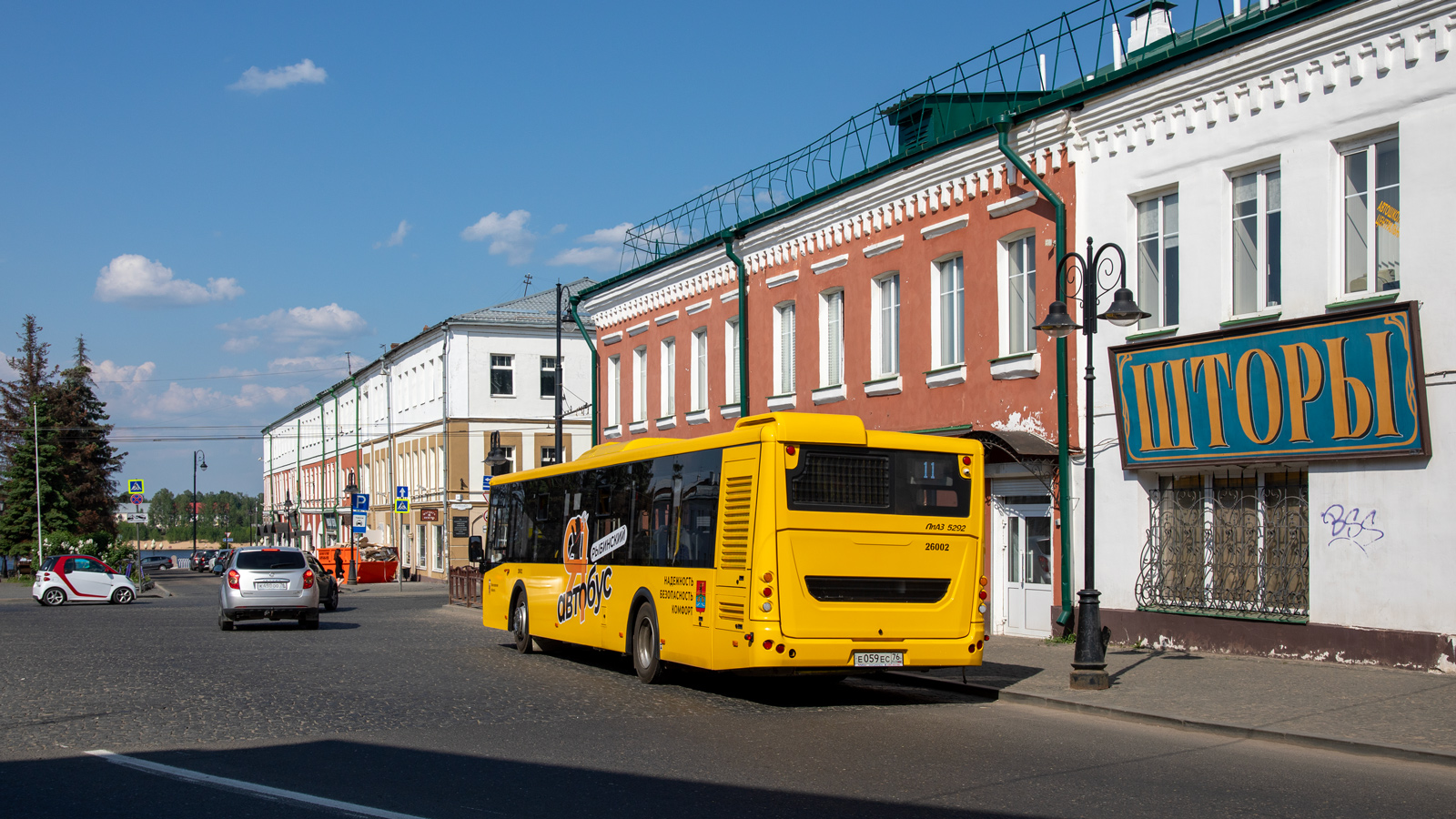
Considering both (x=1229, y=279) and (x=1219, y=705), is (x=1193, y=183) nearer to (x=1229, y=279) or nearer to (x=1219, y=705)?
(x=1229, y=279)

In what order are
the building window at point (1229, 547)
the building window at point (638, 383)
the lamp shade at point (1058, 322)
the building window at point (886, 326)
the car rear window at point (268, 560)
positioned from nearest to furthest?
the lamp shade at point (1058, 322) < the building window at point (1229, 547) < the building window at point (886, 326) < the car rear window at point (268, 560) < the building window at point (638, 383)

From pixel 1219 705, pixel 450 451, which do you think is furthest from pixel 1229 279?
pixel 450 451

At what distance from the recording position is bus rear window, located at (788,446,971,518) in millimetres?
12961

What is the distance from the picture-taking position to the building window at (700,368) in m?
29.9

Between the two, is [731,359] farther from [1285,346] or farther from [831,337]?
[1285,346]

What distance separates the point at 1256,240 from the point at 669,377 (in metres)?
17.7

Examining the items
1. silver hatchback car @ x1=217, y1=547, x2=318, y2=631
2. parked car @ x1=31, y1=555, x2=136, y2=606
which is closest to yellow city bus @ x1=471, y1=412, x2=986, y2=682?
silver hatchback car @ x1=217, y1=547, x2=318, y2=631

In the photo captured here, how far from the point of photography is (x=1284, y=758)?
9.86 m

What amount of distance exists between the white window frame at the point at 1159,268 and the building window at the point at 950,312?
3624mm

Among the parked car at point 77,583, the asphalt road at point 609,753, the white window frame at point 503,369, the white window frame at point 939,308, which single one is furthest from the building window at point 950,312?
the white window frame at point 503,369

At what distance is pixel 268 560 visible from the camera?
2527 cm

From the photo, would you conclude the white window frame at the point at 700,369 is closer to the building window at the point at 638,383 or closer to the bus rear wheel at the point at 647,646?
the building window at the point at 638,383

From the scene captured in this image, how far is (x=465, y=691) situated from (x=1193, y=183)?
1082cm

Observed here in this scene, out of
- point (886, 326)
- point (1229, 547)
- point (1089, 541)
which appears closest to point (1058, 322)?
point (1089, 541)
